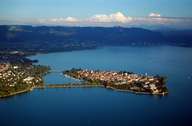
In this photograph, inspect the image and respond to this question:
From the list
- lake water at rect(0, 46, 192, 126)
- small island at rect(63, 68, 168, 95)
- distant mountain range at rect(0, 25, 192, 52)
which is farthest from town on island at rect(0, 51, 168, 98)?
distant mountain range at rect(0, 25, 192, 52)

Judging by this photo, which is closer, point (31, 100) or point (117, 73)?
point (31, 100)

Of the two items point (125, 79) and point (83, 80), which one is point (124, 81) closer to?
point (125, 79)

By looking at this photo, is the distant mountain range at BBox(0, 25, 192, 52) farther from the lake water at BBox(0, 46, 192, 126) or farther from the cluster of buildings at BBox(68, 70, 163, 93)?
the lake water at BBox(0, 46, 192, 126)

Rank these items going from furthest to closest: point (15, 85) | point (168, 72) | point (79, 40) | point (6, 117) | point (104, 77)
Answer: point (79, 40)
point (168, 72)
point (104, 77)
point (15, 85)
point (6, 117)

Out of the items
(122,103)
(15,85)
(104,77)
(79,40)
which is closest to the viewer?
(122,103)

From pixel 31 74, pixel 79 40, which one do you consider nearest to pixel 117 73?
pixel 31 74

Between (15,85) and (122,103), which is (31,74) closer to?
(15,85)
